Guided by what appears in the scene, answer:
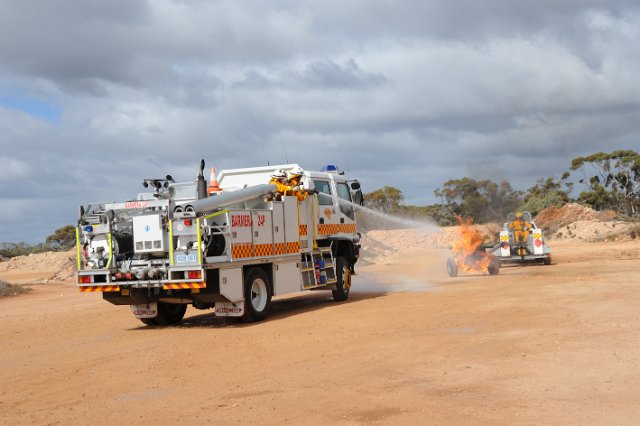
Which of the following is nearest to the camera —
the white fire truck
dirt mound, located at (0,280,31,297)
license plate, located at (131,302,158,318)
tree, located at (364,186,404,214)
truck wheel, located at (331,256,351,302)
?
the white fire truck

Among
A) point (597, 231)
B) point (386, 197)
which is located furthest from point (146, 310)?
point (386, 197)

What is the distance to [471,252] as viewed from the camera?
82.4 feet

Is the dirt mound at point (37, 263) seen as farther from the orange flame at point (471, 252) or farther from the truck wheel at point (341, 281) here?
the truck wheel at point (341, 281)

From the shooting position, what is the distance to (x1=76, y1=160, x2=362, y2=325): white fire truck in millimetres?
13852

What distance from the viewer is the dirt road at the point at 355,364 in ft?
24.4

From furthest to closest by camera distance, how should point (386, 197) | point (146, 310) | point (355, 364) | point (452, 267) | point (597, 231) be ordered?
point (386, 197) → point (597, 231) → point (452, 267) → point (146, 310) → point (355, 364)

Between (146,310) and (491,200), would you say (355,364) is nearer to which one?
(146,310)

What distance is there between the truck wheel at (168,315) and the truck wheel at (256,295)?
209 centimetres

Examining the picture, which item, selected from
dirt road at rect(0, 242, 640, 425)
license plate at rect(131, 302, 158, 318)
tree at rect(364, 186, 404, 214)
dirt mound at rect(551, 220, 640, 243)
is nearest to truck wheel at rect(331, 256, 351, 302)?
dirt road at rect(0, 242, 640, 425)

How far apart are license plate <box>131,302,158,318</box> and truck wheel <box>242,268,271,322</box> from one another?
201 cm

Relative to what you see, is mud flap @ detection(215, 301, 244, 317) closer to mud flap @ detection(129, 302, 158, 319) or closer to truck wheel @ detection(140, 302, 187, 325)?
mud flap @ detection(129, 302, 158, 319)

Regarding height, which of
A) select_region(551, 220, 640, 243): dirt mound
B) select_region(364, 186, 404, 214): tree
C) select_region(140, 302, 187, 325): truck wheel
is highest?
select_region(364, 186, 404, 214): tree

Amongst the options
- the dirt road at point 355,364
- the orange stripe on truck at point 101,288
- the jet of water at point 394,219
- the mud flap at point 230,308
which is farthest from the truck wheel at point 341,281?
the orange stripe on truck at point 101,288

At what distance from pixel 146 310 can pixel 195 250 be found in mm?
2669
